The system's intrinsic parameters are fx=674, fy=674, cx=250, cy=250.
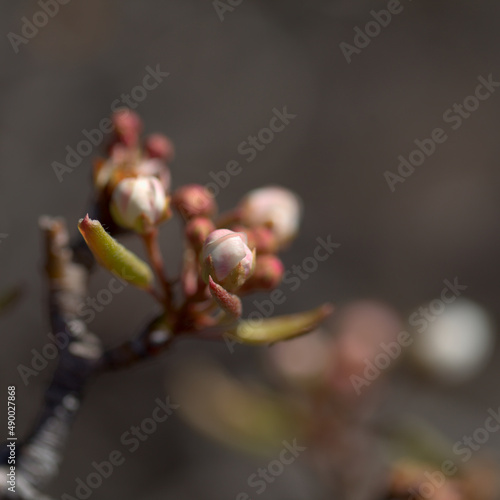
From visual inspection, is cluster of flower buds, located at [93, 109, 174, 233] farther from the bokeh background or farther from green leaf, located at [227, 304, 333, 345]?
the bokeh background

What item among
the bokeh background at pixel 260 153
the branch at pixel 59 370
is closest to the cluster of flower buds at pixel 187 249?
the branch at pixel 59 370

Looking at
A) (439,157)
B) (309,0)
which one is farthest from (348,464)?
(309,0)

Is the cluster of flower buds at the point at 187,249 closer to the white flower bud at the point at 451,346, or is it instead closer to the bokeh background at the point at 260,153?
the white flower bud at the point at 451,346

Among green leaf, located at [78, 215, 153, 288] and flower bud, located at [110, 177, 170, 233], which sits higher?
flower bud, located at [110, 177, 170, 233]

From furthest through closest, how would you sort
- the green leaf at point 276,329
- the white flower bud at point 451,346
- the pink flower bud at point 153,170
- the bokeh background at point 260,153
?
the bokeh background at point 260,153 → the white flower bud at point 451,346 → the pink flower bud at point 153,170 → the green leaf at point 276,329

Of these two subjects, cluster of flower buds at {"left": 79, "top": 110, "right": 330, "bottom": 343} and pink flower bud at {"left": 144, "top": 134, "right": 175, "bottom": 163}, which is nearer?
cluster of flower buds at {"left": 79, "top": 110, "right": 330, "bottom": 343}

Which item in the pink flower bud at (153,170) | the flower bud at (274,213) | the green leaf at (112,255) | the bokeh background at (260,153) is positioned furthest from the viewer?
the bokeh background at (260,153)

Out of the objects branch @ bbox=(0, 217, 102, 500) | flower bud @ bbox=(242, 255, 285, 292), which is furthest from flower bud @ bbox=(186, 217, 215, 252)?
→ branch @ bbox=(0, 217, 102, 500)

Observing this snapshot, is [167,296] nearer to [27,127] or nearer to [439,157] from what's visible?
[27,127]
